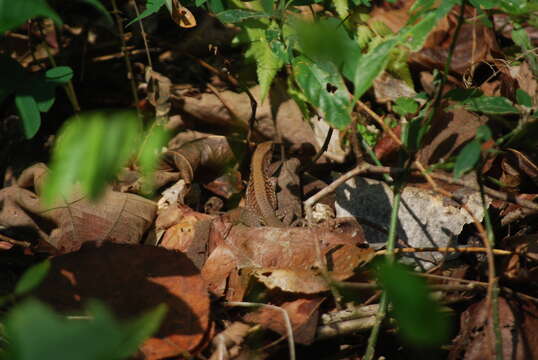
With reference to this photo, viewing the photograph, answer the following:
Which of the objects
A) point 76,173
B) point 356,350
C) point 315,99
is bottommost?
point 356,350

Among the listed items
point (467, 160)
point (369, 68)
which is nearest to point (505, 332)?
point (467, 160)

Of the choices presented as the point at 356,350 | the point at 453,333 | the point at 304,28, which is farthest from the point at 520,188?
the point at 304,28

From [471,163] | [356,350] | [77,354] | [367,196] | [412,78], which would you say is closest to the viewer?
[77,354]

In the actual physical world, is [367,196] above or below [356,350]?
above

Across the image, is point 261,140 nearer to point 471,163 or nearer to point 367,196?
point 367,196

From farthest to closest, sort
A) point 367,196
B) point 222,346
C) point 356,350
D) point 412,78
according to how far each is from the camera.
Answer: point 412,78 → point 367,196 → point 356,350 → point 222,346

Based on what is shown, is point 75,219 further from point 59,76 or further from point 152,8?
point 152,8

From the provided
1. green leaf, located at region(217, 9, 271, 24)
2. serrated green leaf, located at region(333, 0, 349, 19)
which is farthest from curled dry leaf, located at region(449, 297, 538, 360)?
serrated green leaf, located at region(333, 0, 349, 19)
